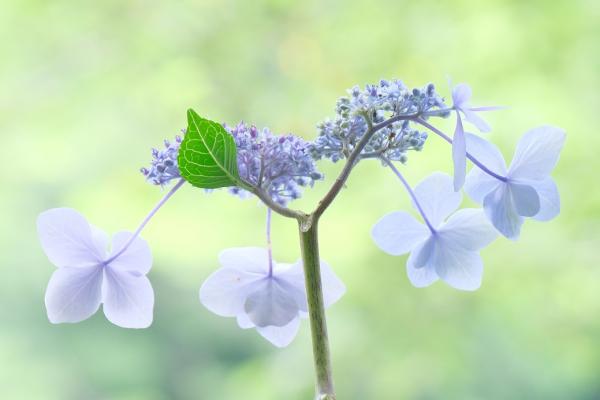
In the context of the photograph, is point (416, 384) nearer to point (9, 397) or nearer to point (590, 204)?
point (590, 204)

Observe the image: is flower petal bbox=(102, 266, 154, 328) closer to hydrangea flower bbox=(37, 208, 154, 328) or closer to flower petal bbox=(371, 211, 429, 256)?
hydrangea flower bbox=(37, 208, 154, 328)

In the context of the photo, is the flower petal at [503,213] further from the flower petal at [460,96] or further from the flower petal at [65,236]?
the flower petal at [65,236]

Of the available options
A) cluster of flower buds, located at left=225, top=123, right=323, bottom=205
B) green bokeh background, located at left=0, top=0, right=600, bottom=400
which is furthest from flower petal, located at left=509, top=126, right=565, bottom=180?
green bokeh background, located at left=0, top=0, right=600, bottom=400

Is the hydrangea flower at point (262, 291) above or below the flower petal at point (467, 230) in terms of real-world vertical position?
below

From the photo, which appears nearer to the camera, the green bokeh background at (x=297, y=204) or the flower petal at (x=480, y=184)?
the flower petal at (x=480, y=184)

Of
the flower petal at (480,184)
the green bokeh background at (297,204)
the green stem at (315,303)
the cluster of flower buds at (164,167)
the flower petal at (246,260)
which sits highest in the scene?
the green bokeh background at (297,204)

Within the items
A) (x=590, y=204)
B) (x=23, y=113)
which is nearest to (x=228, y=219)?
(x=23, y=113)

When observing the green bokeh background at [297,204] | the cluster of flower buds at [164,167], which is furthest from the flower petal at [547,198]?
the green bokeh background at [297,204]
